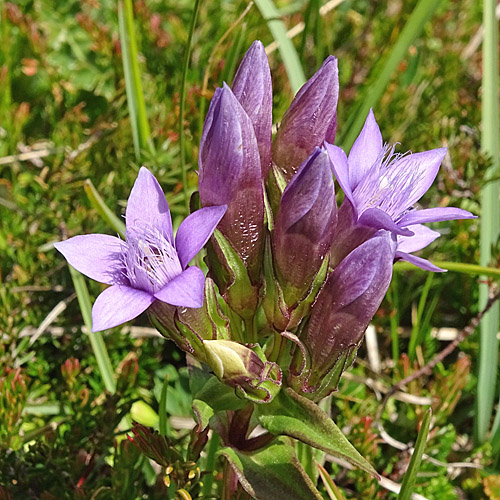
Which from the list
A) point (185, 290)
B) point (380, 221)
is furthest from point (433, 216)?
point (185, 290)

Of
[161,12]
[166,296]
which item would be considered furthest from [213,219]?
[161,12]

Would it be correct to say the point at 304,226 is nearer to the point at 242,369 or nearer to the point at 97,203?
the point at 242,369

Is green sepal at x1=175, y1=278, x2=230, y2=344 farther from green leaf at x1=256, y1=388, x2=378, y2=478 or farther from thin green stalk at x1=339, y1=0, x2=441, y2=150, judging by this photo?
thin green stalk at x1=339, y1=0, x2=441, y2=150

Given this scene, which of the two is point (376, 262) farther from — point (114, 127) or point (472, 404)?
point (114, 127)

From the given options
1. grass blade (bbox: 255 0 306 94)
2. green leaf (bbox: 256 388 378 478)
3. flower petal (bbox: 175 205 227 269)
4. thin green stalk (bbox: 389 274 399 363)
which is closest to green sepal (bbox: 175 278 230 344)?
flower petal (bbox: 175 205 227 269)

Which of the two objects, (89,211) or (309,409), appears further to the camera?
(89,211)
